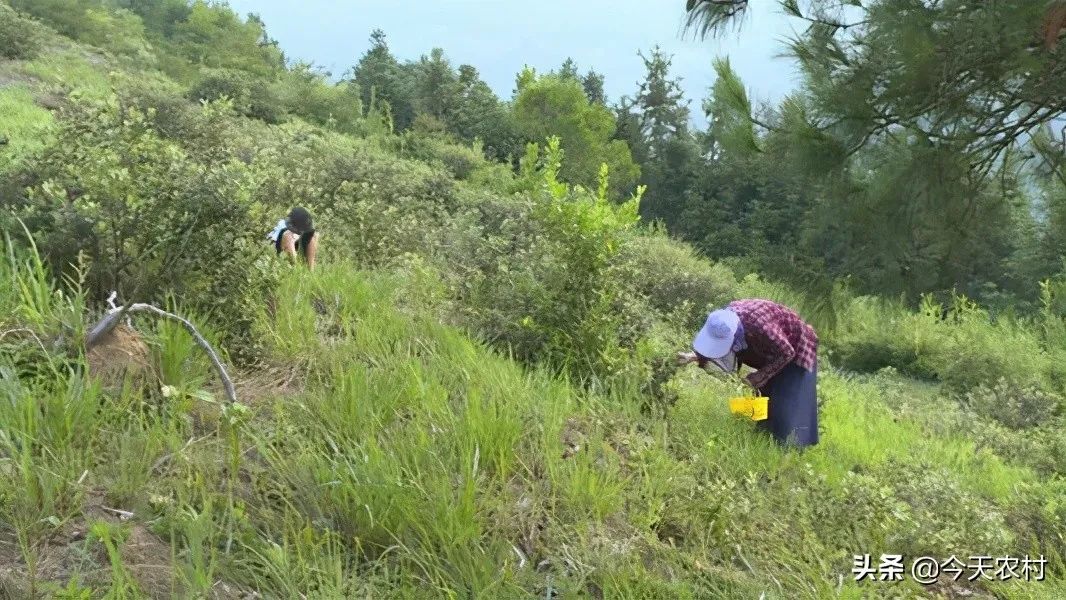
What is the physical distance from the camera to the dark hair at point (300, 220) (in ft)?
17.3

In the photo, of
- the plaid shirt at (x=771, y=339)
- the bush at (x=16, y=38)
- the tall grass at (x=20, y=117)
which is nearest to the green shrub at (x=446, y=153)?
the bush at (x=16, y=38)

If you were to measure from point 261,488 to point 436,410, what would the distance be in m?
0.70

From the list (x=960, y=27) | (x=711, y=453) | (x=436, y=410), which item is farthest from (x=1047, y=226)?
(x=436, y=410)

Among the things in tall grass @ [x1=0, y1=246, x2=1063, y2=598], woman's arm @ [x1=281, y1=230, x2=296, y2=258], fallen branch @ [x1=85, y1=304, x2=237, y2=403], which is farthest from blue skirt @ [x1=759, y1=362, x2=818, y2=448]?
woman's arm @ [x1=281, y1=230, x2=296, y2=258]

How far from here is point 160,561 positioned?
6.57ft

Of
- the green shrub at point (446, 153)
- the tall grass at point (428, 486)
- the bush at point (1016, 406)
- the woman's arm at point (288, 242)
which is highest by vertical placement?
the green shrub at point (446, 153)

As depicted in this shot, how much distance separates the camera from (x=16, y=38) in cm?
1664

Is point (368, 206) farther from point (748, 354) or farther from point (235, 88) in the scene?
point (235, 88)

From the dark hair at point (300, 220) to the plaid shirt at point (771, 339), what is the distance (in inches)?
126

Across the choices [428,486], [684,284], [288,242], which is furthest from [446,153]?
[428,486]

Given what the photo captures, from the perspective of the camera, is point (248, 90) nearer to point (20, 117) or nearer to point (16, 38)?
point (16, 38)

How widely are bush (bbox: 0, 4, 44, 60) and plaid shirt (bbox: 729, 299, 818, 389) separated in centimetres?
1882

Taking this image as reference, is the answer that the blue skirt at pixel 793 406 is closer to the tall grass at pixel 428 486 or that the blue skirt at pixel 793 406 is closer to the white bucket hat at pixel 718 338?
the tall grass at pixel 428 486

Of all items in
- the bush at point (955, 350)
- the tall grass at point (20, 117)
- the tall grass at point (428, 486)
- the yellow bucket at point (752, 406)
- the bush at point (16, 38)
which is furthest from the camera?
the bush at point (16, 38)
